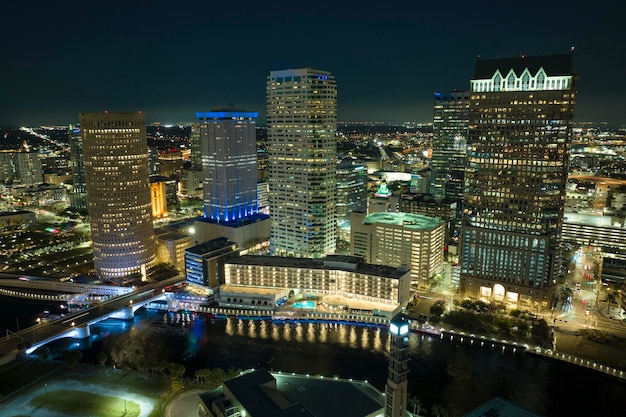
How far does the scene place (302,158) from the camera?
10775cm

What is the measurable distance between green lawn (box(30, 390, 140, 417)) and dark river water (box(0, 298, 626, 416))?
515 inches

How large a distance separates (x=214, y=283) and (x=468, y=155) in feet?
189

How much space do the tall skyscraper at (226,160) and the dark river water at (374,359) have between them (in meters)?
44.5

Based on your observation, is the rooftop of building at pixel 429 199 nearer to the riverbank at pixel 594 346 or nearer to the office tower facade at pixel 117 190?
the riverbank at pixel 594 346

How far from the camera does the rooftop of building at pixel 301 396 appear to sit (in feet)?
172

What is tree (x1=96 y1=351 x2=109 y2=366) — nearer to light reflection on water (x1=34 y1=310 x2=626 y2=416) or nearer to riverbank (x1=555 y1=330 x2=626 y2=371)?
light reflection on water (x1=34 y1=310 x2=626 y2=416)

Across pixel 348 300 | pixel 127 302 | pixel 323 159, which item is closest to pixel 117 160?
pixel 127 302

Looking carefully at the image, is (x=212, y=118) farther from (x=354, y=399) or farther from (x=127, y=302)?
(x=354, y=399)

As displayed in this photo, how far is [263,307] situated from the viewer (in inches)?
3551

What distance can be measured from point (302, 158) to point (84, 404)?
215 feet

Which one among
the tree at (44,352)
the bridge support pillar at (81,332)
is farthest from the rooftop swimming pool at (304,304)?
the tree at (44,352)

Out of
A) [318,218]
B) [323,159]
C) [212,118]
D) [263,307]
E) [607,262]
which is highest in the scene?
[212,118]

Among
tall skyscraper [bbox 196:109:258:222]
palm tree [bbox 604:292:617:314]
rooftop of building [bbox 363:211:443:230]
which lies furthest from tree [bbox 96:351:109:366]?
palm tree [bbox 604:292:617:314]

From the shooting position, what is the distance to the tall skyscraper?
128 meters
